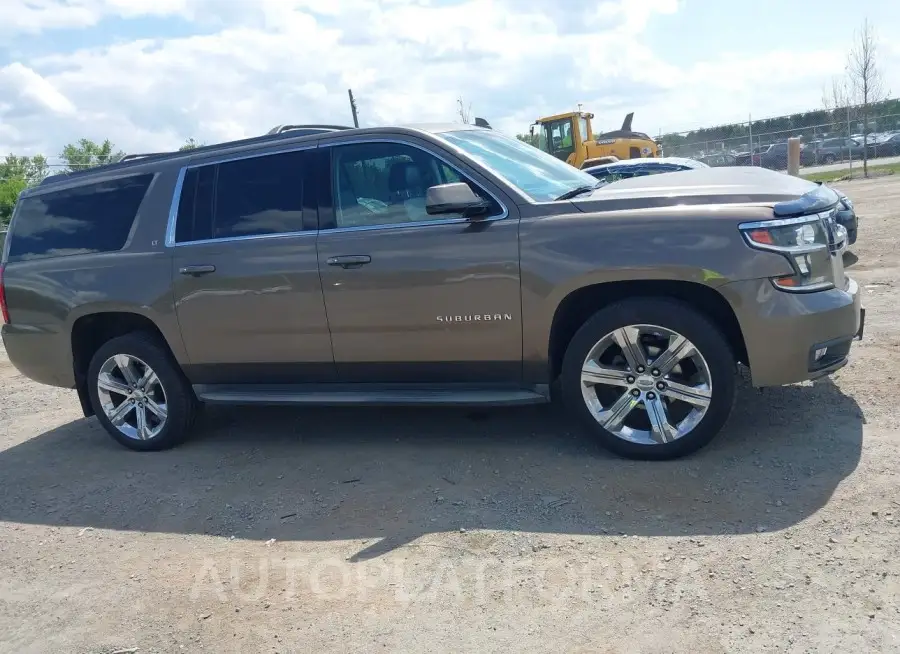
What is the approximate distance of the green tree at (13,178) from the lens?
26.1 metres

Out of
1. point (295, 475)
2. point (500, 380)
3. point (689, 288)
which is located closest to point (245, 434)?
point (295, 475)

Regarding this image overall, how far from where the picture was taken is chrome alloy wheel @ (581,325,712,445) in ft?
14.1

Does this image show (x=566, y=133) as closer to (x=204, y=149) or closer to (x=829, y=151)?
(x=829, y=151)

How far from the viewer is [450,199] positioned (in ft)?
14.1

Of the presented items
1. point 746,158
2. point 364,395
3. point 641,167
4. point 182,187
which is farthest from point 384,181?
point 746,158

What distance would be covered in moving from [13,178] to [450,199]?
31.9m

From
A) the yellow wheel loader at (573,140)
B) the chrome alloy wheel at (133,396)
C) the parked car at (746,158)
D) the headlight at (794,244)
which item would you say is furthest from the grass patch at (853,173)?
the chrome alloy wheel at (133,396)

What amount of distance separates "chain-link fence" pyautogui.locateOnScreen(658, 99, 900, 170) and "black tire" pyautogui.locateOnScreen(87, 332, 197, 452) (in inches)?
1209

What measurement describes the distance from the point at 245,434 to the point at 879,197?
16.2 m

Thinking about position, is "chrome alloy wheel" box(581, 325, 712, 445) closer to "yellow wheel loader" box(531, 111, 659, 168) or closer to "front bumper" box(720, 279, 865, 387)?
"front bumper" box(720, 279, 865, 387)

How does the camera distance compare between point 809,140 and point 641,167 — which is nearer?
point 641,167

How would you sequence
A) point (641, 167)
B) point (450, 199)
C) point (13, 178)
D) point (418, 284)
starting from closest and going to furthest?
point (450, 199)
point (418, 284)
point (641, 167)
point (13, 178)

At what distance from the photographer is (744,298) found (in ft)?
13.4

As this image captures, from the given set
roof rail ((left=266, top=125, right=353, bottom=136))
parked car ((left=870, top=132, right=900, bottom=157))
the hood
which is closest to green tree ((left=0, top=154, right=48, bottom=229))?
roof rail ((left=266, top=125, right=353, bottom=136))
